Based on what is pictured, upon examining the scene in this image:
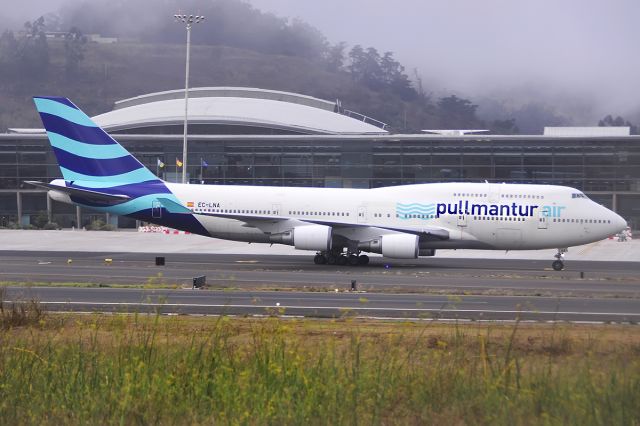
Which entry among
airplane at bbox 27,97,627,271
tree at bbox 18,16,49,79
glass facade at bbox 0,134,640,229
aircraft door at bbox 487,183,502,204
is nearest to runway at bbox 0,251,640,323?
airplane at bbox 27,97,627,271

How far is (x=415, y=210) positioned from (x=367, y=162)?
108ft

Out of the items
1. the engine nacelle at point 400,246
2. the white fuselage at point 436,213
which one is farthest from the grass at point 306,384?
the white fuselage at point 436,213

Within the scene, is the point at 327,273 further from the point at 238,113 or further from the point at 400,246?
the point at 238,113

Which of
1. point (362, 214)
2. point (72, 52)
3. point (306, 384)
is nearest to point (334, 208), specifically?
A: point (362, 214)

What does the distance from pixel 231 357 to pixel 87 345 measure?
2.67m

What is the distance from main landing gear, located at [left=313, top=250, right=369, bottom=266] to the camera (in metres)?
36.2

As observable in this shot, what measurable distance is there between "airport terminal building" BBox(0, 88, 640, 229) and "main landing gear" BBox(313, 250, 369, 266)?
3063 centimetres

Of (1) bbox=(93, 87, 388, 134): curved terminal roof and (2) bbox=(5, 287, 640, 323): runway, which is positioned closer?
(2) bbox=(5, 287, 640, 323): runway

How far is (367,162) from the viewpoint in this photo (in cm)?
6888

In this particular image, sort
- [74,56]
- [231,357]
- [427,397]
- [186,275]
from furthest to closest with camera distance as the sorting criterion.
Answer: [74,56], [186,275], [231,357], [427,397]

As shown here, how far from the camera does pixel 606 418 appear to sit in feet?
27.9

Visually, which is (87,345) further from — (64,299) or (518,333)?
(64,299)

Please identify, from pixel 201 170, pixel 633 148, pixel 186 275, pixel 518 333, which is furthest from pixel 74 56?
pixel 518 333

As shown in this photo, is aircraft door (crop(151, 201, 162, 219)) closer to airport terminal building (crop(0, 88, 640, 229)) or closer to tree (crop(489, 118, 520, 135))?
airport terminal building (crop(0, 88, 640, 229))
